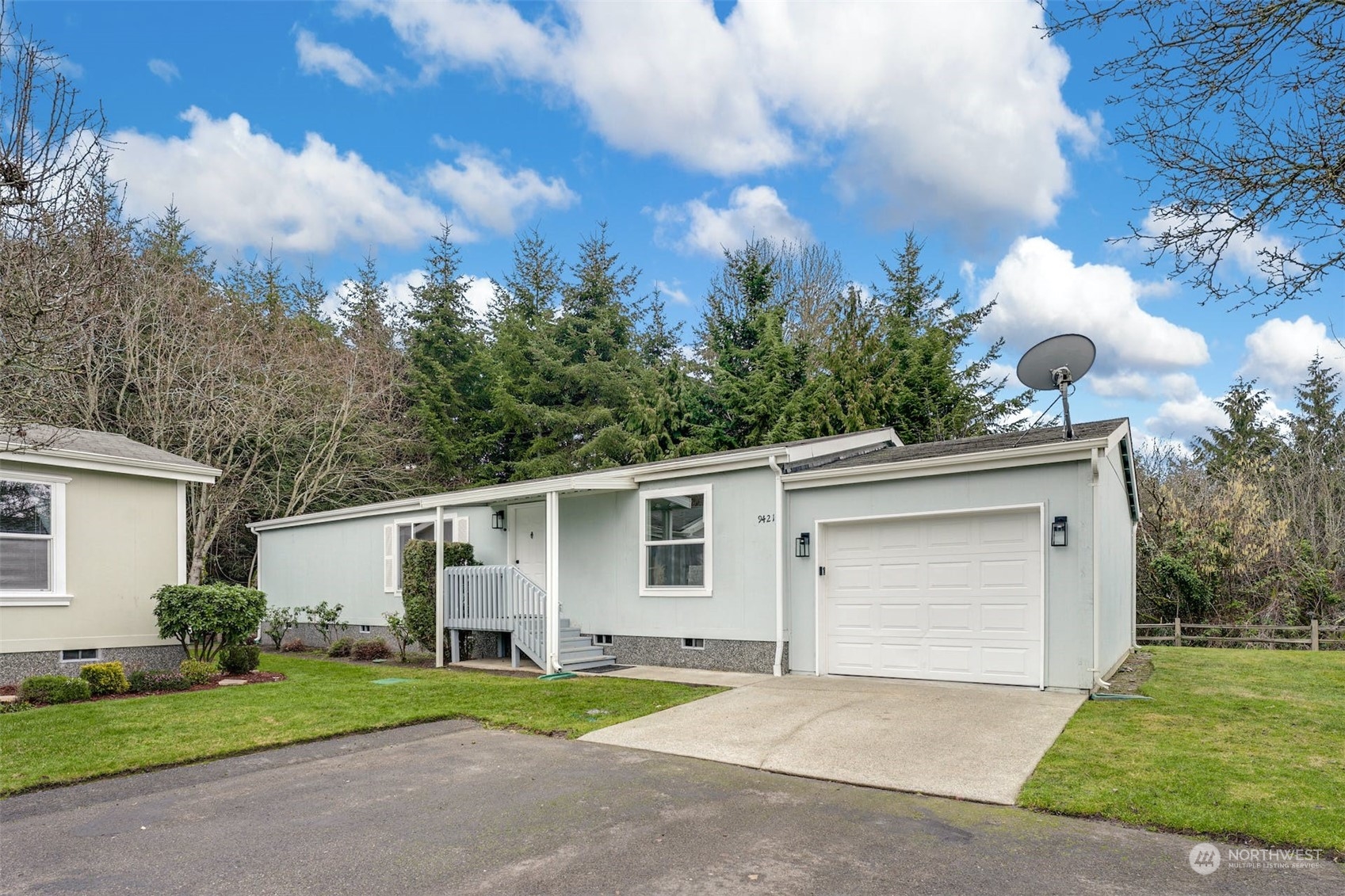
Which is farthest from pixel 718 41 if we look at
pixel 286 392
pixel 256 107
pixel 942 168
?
pixel 286 392

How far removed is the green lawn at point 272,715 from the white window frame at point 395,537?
12.6 feet

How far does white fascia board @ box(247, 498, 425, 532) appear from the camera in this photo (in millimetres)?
14148

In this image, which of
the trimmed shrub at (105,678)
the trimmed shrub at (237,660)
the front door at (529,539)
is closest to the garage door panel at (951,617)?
the front door at (529,539)

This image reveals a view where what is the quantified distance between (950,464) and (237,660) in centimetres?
961

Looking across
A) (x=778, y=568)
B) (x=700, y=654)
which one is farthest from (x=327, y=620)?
(x=778, y=568)

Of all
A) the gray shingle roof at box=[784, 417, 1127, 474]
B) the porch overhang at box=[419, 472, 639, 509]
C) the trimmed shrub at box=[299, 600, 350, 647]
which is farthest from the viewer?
the trimmed shrub at box=[299, 600, 350, 647]

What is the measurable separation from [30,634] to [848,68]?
12.2 metres

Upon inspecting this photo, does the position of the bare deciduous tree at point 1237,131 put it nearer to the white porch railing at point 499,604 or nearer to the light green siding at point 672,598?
the light green siding at point 672,598

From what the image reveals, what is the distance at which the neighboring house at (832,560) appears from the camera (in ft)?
27.1

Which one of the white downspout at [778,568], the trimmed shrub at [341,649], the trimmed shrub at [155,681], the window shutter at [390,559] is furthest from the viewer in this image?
the window shutter at [390,559]

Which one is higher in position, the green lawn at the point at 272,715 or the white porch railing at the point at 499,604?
the white porch railing at the point at 499,604

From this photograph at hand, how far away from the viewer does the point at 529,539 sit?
12844 millimetres

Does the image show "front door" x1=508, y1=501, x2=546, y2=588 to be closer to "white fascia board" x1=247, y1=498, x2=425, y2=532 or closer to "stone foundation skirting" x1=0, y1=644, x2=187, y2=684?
"white fascia board" x1=247, y1=498, x2=425, y2=532

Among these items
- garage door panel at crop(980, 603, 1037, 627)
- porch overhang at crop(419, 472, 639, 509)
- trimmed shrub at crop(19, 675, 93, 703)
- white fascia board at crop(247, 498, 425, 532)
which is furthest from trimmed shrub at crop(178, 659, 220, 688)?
garage door panel at crop(980, 603, 1037, 627)
